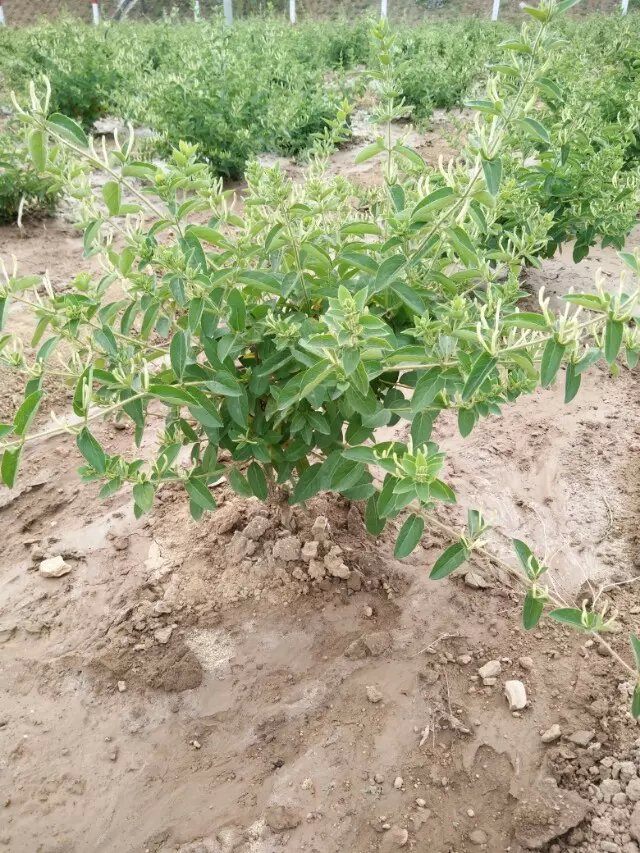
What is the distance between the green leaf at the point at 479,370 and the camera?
1.58 m

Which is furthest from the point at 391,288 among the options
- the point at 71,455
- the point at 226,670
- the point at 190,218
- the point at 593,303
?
the point at 190,218

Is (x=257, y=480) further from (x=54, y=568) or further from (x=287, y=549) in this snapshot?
(x=54, y=568)

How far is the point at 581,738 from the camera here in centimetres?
221

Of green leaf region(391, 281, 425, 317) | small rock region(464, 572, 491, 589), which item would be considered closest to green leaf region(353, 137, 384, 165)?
green leaf region(391, 281, 425, 317)

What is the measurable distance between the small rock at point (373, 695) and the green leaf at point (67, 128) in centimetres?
191

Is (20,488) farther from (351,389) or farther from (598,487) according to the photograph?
(598,487)

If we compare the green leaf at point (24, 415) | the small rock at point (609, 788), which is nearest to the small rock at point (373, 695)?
the small rock at point (609, 788)

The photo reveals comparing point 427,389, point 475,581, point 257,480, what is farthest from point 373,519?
point 475,581

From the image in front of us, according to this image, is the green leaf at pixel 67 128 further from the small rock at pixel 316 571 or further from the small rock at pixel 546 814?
the small rock at pixel 546 814

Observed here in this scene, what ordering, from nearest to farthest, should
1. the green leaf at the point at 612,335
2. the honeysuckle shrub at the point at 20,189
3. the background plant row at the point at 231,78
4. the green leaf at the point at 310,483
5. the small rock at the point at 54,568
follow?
the green leaf at the point at 612,335 < the green leaf at the point at 310,483 < the small rock at the point at 54,568 < the honeysuckle shrub at the point at 20,189 < the background plant row at the point at 231,78

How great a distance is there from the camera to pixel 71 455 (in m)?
3.54

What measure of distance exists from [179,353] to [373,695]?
4.44 feet

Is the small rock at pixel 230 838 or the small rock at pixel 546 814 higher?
the small rock at pixel 546 814

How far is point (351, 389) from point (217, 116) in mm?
5283
